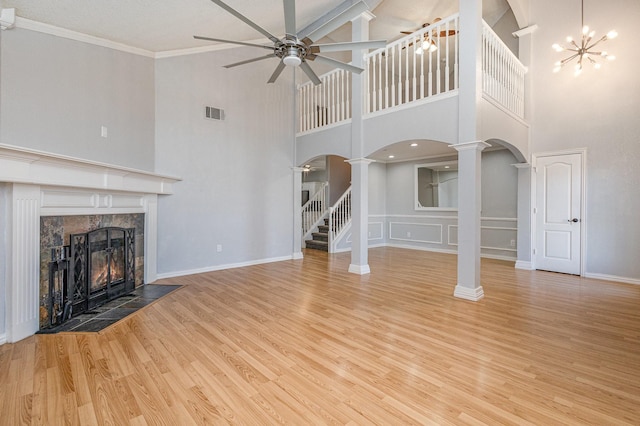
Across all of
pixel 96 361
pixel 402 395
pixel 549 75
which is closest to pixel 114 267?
pixel 96 361

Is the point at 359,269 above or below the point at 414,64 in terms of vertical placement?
below

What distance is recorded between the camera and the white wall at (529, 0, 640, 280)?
14.5 ft

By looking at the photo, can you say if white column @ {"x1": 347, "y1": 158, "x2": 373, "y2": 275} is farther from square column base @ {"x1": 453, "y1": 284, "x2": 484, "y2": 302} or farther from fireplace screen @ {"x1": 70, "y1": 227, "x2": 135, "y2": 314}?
fireplace screen @ {"x1": 70, "y1": 227, "x2": 135, "y2": 314}

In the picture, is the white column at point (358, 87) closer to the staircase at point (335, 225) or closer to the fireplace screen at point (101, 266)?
the staircase at point (335, 225)

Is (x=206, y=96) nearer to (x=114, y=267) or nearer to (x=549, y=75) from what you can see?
(x=114, y=267)

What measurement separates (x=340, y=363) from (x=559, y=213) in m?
5.12

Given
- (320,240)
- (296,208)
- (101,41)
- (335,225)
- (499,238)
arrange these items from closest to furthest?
1. (101,41)
2. (296,208)
3. (499,238)
4. (335,225)
5. (320,240)

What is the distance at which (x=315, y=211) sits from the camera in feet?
28.1

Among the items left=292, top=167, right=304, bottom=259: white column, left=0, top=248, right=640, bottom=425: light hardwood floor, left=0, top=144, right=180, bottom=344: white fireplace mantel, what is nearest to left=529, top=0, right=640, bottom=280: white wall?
left=0, top=248, right=640, bottom=425: light hardwood floor

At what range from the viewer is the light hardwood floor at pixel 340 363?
65.1 inches

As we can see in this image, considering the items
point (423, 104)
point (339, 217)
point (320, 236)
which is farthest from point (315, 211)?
point (423, 104)

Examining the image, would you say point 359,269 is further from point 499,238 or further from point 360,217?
point 499,238

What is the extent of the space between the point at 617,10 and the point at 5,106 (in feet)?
27.2

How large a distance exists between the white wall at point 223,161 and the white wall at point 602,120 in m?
4.78
